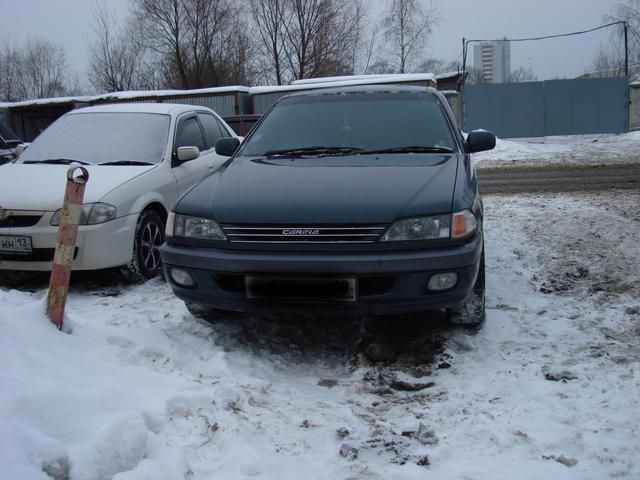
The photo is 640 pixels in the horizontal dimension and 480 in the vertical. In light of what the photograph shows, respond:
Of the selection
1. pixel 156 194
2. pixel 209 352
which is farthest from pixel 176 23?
pixel 209 352

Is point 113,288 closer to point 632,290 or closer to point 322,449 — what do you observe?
point 322,449

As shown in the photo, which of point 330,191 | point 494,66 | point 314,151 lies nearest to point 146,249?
point 314,151

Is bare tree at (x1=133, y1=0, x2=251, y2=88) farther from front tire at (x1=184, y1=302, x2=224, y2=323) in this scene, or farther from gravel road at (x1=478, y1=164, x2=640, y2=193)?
front tire at (x1=184, y1=302, x2=224, y2=323)

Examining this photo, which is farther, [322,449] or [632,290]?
[632,290]

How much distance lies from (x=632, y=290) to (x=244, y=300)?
2919mm

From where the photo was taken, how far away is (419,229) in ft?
10.5

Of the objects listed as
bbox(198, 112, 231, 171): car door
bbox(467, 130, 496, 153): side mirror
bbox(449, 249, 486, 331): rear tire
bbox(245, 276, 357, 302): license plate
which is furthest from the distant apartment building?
bbox(245, 276, 357, 302): license plate

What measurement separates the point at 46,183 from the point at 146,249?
0.95 meters

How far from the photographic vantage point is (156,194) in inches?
205

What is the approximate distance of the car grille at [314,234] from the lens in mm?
3166

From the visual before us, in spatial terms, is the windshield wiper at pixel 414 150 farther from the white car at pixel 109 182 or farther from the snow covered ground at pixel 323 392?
the white car at pixel 109 182

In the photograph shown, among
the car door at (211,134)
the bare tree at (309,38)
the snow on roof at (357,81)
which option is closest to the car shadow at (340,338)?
the car door at (211,134)

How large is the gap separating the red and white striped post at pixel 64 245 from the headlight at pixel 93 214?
4.46ft

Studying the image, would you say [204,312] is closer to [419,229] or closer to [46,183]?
[419,229]
